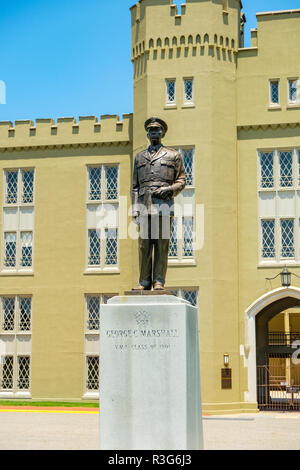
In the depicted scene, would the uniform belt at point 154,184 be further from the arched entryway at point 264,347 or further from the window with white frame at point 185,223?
the arched entryway at point 264,347

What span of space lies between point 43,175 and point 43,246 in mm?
3015

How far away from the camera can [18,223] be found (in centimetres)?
2955

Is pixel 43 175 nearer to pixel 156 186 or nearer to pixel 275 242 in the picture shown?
pixel 275 242

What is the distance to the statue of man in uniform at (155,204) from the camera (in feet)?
41.7

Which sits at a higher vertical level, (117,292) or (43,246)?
(43,246)

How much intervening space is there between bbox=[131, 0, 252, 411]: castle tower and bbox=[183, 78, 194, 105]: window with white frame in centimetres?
4

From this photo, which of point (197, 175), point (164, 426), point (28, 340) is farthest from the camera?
point (28, 340)

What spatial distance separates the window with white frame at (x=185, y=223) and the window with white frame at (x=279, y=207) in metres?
2.64

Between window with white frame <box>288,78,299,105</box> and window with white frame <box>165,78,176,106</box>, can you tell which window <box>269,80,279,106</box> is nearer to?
window with white frame <box>288,78,299,105</box>

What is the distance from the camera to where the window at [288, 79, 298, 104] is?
1067 inches

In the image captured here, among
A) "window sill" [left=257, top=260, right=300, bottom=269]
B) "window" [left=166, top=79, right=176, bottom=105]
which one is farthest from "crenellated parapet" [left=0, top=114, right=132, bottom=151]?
"window sill" [left=257, top=260, right=300, bottom=269]

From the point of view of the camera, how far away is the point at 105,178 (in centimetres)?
2900
